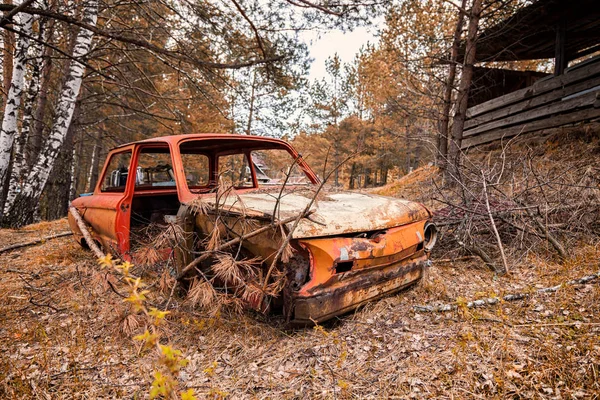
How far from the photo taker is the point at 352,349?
221 cm

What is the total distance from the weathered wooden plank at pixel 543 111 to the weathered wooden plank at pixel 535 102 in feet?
0.37

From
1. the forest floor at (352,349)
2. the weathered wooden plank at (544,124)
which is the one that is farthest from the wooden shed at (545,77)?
the forest floor at (352,349)

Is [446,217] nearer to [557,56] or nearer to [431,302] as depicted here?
[431,302]

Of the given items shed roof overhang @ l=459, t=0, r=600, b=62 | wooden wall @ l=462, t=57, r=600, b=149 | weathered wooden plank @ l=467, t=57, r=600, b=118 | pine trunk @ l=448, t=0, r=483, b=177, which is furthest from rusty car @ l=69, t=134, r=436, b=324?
weathered wooden plank @ l=467, t=57, r=600, b=118

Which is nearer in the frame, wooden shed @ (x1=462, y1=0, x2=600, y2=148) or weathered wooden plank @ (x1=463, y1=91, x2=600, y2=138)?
weathered wooden plank @ (x1=463, y1=91, x2=600, y2=138)

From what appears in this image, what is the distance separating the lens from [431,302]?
2754mm

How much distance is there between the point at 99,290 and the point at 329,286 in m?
2.70

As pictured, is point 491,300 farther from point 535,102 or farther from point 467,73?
point 535,102

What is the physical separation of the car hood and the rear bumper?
35cm

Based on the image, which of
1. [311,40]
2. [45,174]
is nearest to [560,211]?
[311,40]

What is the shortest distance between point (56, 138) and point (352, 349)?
7.59 metres

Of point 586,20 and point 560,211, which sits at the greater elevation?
point 586,20

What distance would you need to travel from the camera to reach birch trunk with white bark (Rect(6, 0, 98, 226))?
21.7ft

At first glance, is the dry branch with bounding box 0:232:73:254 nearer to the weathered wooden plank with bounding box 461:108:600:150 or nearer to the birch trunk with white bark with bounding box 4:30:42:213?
the birch trunk with white bark with bounding box 4:30:42:213
